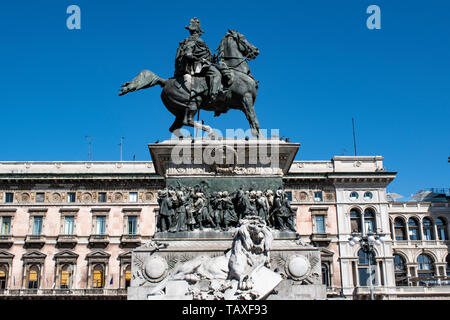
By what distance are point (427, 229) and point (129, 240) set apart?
105 feet

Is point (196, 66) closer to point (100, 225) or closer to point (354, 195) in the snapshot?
point (100, 225)

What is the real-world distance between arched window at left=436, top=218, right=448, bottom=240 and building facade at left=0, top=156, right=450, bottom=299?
163 centimetres

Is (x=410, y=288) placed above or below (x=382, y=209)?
below

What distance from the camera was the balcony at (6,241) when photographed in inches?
2071

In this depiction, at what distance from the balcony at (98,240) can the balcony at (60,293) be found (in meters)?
4.40

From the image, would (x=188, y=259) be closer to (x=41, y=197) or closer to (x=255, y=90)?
(x=255, y=90)

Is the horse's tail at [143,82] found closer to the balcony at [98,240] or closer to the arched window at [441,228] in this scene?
the balcony at [98,240]

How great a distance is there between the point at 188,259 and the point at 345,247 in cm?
4424

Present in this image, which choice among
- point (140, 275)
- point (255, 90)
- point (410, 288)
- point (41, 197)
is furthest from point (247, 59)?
point (41, 197)

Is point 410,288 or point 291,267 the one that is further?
point 410,288

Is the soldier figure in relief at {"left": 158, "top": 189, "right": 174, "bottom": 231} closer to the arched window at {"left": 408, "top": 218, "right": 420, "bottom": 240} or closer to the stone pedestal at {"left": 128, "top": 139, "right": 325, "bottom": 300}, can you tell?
the stone pedestal at {"left": 128, "top": 139, "right": 325, "bottom": 300}

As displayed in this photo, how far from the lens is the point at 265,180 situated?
12.4 m

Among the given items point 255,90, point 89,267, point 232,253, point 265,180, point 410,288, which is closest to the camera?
point 232,253

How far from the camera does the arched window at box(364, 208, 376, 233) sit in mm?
53906
